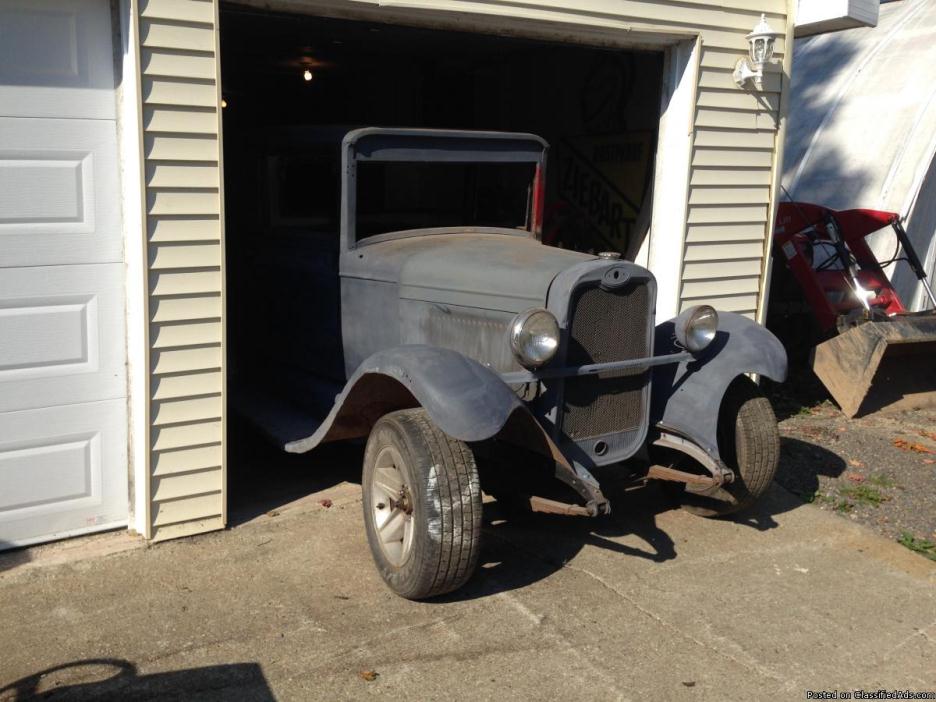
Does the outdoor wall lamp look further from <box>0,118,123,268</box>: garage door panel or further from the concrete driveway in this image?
<box>0,118,123,268</box>: garage door panel

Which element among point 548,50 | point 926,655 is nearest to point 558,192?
point 548,50

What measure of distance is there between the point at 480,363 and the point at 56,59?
237 cm

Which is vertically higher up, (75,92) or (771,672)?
(75,92)

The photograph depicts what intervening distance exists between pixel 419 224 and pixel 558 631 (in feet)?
8.33

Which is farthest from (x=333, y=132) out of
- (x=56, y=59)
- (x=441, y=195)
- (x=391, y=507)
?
(x=391, y=507)

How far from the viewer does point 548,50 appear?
8.31m

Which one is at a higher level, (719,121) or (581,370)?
(719,121)

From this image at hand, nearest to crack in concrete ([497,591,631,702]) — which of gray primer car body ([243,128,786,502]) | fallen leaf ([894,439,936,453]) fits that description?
gray primer car body ([243,128,786,502])

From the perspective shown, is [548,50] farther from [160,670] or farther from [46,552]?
[160,670]

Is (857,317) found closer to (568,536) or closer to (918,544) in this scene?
(918,544)

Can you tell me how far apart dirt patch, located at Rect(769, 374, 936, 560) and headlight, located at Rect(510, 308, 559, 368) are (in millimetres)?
2420

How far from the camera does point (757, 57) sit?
6.06 m

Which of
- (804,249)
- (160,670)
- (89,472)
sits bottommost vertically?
(160,670)

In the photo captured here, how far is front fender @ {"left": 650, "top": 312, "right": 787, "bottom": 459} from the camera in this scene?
4.50 m
